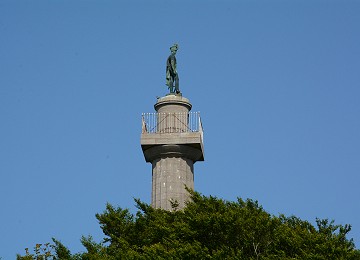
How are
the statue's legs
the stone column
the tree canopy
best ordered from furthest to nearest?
the statue's legs < the stone column < the tree canopy

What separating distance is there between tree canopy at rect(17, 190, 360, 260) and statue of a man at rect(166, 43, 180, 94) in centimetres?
1039

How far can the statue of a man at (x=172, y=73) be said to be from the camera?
164 feet

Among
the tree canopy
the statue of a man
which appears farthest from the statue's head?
the tree canopy

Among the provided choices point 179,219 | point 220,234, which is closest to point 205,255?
point 220,234

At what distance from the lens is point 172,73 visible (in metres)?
50.5

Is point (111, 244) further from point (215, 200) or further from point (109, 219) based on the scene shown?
point (215, 200)

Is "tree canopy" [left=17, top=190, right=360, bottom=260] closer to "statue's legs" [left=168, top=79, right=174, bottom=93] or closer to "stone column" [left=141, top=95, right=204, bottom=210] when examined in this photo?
"stone column" [left=141, top=95, right=204, bottom=210]

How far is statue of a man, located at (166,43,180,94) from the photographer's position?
4997 centimetres

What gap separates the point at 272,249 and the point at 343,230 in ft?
10.4

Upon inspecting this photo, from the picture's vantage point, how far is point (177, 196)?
46656 mm

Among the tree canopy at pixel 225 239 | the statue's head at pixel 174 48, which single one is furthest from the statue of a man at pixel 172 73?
the tree canopy at pixel 225 239

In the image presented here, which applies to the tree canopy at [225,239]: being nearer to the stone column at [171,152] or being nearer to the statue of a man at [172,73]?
the stone column at [171,152]

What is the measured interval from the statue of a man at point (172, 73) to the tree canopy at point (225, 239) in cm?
1039

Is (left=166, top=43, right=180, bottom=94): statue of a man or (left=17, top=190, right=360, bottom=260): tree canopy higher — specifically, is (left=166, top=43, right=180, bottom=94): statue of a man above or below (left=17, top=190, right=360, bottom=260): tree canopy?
above
